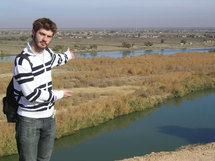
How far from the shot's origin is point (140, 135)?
1067cm

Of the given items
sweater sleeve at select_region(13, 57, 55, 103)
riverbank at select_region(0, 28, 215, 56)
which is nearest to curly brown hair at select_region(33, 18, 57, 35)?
sweater sleeve at select_region(13, 57, 55, 103)

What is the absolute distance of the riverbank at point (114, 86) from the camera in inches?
419

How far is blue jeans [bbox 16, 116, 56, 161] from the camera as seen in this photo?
2525mm

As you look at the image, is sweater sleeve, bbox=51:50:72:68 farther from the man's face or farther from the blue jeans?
the blue jeans

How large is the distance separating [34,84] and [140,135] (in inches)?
337

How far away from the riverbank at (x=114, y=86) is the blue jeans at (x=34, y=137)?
593 cm

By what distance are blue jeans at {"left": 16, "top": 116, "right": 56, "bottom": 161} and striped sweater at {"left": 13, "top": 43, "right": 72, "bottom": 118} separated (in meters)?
0.06

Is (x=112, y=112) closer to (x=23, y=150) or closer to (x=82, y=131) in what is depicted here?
(x=82, y=131)

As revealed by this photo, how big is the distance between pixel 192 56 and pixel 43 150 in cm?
2999

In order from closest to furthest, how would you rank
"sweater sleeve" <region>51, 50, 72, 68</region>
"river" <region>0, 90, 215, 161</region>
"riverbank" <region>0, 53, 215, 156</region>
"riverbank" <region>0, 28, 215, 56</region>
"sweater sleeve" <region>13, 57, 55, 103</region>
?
"sweater sleeve" <region>13, 57, 55, 103</region> → "sweater sleeve" <region>51, 50, 72, 68</region> → "river" <region>0, 90, 215, 161</region> → "riverbank" <region>0, 53, 215, 156</region> → "riverbank" <region>0, 28, 215, 56</region>

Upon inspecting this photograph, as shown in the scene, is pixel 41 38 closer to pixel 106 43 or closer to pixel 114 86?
pixel 114 86

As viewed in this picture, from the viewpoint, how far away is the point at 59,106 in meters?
12.7

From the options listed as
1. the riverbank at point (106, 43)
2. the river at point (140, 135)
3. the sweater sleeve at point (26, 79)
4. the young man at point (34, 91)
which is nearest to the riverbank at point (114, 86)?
the river at point (140, 135)

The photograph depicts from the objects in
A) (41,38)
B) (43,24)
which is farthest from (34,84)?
(43,24)
